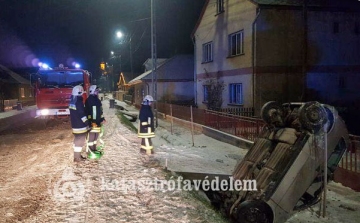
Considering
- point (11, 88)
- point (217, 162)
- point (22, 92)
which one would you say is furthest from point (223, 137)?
point (22, 92)

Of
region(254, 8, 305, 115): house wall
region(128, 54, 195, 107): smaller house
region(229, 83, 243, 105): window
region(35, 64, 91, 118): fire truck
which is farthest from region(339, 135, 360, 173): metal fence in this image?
region(128, 54, 195, 107): smaller house

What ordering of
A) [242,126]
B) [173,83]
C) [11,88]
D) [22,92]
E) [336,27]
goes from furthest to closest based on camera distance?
1. [22,92]
2. [11,88]
3. [173,83]
4. [336,27]
5. [242,126]

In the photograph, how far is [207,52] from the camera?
2359 cm

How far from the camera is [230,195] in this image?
5848mm

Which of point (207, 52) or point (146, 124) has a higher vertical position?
point (207, 52)

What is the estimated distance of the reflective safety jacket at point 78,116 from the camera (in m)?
8.15

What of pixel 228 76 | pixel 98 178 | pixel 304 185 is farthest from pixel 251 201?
pixel 228 76

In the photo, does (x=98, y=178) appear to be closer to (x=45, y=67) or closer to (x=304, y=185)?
(x=304, y=185)

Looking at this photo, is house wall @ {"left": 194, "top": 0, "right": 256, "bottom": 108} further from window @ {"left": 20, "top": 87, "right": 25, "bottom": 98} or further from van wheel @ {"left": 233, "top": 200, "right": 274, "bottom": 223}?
window @ {"left": 20, "top": 87, "right": 25, "bottom": 98}

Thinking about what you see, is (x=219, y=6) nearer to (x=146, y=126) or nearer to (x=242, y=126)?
(x=242, y=126)

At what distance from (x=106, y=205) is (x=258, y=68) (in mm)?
13275

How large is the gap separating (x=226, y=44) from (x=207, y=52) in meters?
3.63

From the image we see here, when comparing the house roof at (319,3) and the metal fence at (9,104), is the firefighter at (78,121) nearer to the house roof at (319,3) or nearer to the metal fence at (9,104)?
the house roof at (319,3)

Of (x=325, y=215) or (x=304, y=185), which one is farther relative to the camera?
(x=325, y=215)
